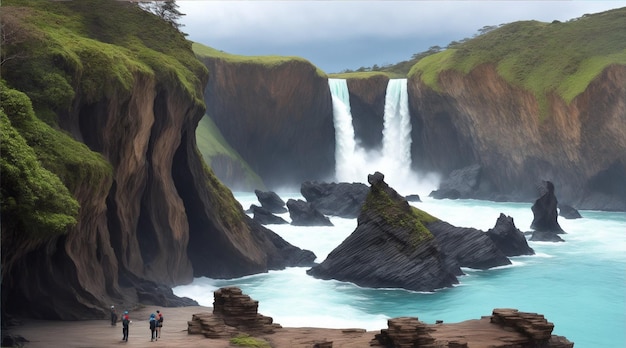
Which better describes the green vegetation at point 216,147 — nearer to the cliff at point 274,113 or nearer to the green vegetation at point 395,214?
the cliff at point 274,113

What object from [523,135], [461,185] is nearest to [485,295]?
[523,135]

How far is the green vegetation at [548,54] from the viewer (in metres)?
81.8

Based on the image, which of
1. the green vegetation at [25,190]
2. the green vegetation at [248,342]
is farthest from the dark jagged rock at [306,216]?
the green vegetation at [25,190]

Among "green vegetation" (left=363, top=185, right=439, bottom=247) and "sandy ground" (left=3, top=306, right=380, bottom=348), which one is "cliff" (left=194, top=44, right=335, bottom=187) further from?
"sandy ground" (left=3, top=306, right=380, bottom=348)

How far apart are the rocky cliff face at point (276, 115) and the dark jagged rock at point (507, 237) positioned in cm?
4422

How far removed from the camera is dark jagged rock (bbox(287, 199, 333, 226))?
66125 mm

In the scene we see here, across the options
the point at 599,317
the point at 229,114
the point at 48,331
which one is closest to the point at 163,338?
the point at 48,331

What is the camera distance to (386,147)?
104875 mm

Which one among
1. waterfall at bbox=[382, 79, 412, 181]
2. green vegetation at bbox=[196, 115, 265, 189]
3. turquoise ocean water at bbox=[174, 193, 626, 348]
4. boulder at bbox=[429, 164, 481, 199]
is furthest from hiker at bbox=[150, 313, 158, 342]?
waterfall at bbox=[382, 79, 412, 181]

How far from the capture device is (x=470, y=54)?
94375 mm

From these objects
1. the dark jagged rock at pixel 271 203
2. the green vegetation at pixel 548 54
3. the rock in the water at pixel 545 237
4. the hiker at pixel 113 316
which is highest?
the green vegetation at pixel 548 54

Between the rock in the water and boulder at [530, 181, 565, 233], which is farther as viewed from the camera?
boulder at [530, 181, 565, 233]

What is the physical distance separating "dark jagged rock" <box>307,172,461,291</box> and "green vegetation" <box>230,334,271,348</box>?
18957mm

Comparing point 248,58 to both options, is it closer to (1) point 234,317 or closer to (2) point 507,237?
(2) point 507,237
